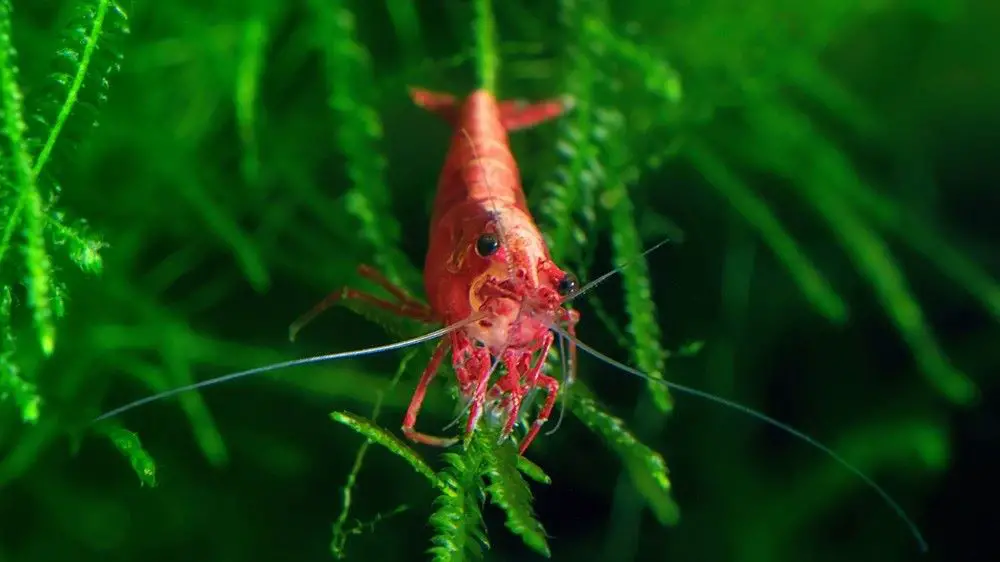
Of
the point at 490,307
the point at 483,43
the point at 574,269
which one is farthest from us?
the point at 483,43

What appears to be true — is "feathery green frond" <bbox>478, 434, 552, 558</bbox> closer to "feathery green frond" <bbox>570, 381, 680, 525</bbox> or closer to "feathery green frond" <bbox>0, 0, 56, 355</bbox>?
"feathery green frond" <bbox>570, 381, 680, 525</bbox>

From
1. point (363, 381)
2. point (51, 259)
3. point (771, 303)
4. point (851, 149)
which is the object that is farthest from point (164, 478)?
point (851, 149)

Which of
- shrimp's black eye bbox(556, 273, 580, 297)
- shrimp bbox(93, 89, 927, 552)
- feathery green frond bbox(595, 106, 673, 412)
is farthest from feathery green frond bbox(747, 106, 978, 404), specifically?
shrimp's black eye bbox(556, 273, 580, 297)

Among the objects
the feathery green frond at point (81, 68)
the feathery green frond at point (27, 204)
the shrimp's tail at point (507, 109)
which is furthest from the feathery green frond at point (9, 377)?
the shrimp's tail at point (507, 109)

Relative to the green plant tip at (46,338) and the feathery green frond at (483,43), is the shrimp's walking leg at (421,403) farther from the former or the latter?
the feathery green frond at (483,43)

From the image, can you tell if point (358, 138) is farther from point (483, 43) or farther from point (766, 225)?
point (766, 225)

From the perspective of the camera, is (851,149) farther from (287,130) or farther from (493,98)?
(287,130)

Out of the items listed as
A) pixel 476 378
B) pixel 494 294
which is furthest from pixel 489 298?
pixel 476 378
